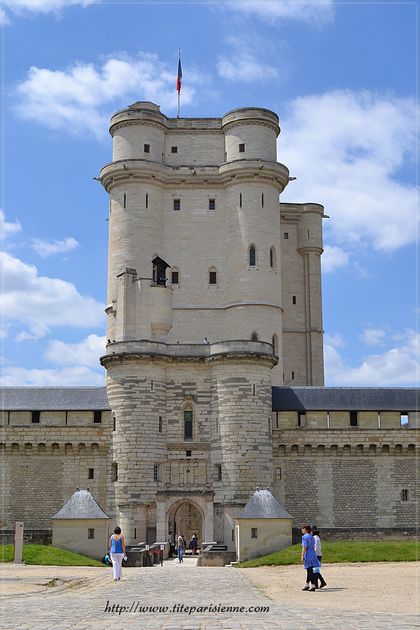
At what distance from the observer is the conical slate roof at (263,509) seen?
36.1m

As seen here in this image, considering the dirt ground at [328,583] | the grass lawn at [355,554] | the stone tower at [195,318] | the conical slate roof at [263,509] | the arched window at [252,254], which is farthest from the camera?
the arched window at [252,254]

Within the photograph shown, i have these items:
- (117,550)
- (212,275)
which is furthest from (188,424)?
(117,550)

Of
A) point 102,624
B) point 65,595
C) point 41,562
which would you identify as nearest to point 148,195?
point 41,562

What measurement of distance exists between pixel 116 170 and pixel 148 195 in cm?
243

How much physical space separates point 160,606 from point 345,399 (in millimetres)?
30990

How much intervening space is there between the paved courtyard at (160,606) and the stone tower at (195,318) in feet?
54.9

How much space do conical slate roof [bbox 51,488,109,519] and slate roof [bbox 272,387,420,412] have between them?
487 inches

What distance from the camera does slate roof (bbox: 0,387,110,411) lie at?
45938 mm

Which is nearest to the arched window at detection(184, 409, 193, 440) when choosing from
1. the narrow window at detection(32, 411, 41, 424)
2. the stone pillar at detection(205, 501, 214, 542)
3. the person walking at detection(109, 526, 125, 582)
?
the stone pillar at detection(205, 501, 214, 542)

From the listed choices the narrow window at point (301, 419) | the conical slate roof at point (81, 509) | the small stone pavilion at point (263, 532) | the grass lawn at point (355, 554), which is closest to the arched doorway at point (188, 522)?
the narrow window at point (301, 419)

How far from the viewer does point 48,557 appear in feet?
106

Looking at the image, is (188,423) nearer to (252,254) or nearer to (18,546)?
(252,254)

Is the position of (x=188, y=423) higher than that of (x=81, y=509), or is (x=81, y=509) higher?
(x=188, y=423)

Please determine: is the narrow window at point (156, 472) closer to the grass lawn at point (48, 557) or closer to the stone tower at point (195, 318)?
the stone tower at point (195, 318)
